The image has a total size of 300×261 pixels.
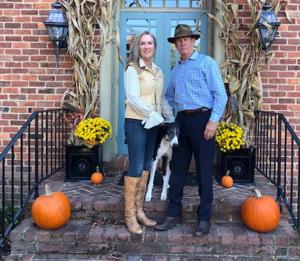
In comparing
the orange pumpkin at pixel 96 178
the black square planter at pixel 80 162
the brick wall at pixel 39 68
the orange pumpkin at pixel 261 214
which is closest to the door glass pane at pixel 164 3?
the brick wall at pixel 39 68

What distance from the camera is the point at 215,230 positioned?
429 centimetres

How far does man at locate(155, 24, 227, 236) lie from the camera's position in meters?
4.00

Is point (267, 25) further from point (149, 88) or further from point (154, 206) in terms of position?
point (154, 206)

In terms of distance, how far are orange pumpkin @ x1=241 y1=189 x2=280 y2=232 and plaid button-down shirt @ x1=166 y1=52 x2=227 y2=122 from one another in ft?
3.02

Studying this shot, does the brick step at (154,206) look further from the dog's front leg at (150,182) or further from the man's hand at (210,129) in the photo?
the man's hand at (210,129)

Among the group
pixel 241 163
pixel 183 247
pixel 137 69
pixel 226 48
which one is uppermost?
pixel 226 48

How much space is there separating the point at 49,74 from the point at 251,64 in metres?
2.48

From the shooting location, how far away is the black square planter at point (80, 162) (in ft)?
17.9

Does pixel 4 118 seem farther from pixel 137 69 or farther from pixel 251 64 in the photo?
pixel 251 64

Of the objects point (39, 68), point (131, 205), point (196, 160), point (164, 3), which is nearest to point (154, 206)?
point (131, 205)

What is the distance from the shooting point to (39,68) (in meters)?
5.73

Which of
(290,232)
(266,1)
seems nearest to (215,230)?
(290,232)

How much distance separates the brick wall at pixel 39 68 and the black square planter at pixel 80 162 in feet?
2.26

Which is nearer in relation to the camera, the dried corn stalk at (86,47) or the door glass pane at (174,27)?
the dried corn stalk at (86,47)
